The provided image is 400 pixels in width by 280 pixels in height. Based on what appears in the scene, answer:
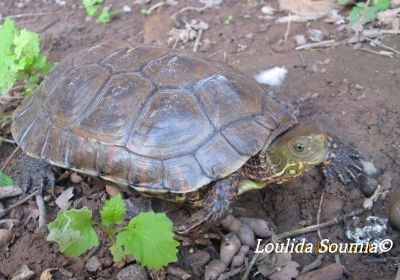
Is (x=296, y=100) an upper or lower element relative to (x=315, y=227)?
upper

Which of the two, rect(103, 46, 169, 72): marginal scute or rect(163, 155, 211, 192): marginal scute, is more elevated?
rect(103, 46, 169, 72): marginal scute

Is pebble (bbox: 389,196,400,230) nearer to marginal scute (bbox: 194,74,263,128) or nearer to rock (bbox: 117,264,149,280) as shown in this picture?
marginal scute (bbox: 194,74,263,128)

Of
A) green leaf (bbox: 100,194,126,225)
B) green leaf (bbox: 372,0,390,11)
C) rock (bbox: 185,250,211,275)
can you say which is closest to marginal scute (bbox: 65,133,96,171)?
green leaf (bbox: 100,194,126,225)

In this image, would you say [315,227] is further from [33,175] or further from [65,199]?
[33,175]

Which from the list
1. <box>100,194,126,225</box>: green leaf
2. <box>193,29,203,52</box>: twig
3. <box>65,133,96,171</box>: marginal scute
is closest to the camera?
<box>100,194,126,225</box>: green leaf

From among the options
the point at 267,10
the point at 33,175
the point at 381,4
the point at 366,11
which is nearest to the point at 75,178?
the point at 33,175

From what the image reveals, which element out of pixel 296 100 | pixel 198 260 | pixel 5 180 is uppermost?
pixel 5 180

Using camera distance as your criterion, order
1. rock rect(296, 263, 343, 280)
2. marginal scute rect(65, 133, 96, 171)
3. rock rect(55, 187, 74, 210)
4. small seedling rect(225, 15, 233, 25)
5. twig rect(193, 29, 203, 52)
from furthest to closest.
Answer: small seedling rect(225, 15, 233, 25)
twig rect(193, 29, 203, 52)
rock rect(55, 187, 74, 210)
marginal scute rect(65, 133, 96, 171)
rock rect(296, 263, 343, 280)
